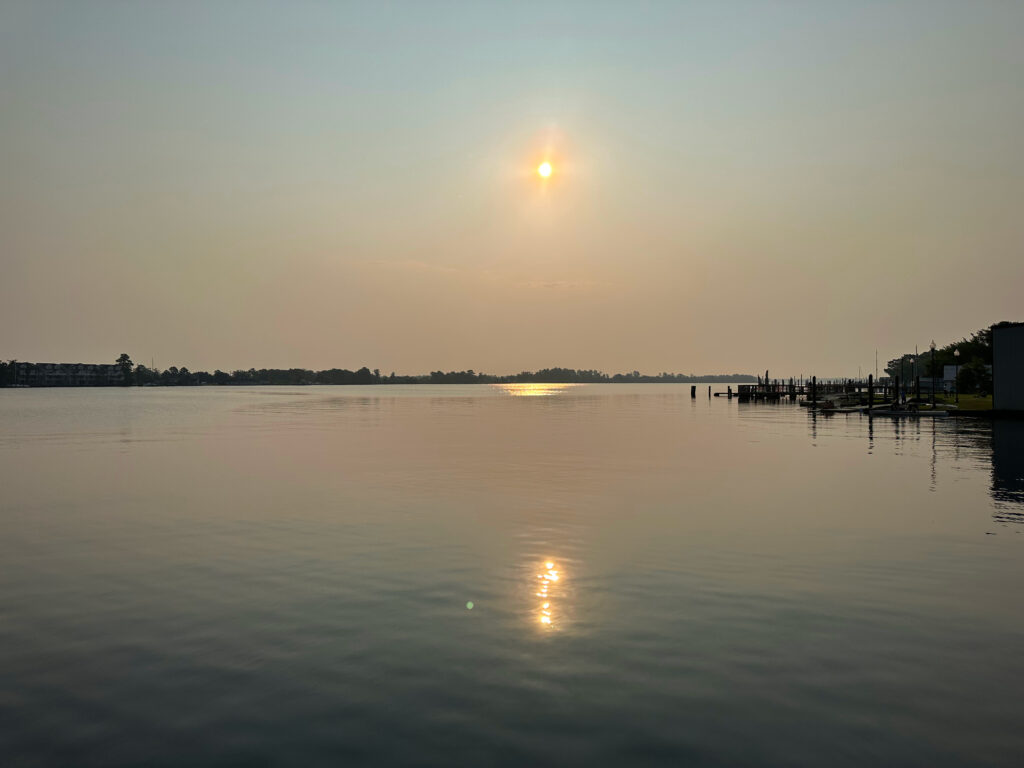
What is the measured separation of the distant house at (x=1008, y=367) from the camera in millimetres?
58966

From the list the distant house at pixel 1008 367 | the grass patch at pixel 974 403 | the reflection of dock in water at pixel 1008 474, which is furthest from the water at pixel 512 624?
the grass patch at pixel 974 403

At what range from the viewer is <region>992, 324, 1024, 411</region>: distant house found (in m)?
59.0

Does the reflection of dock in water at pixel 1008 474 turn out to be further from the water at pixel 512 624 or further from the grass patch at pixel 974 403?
the grass patch at pixel 974 403

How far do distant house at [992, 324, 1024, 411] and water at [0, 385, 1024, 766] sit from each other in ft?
129

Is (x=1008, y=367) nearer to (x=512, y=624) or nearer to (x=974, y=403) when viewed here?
(x=974, y=403)

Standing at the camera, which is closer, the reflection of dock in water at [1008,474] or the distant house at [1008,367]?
the reflection of dock in water at [1008,474]

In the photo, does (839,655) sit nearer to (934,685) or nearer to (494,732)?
(934,685)

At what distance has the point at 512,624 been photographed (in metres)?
11.9

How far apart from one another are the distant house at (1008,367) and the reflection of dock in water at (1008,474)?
26.0ft

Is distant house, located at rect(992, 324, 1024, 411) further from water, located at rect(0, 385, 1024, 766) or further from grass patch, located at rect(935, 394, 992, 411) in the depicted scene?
water, located at rect(0, 385, 1024, 766)

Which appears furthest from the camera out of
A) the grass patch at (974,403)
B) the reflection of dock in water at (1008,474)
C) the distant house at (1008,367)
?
the grass patch at (974,403)

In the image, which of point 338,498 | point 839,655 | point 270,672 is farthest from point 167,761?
point 338,498

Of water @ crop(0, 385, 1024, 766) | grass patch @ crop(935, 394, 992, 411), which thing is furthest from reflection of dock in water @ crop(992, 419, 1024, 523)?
grass patch @ crop(935, 394, 992, 411)

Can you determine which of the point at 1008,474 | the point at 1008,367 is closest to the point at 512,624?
the point at 1008,474
